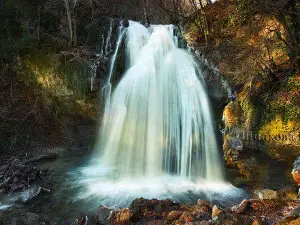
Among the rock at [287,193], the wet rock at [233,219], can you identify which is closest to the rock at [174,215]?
the wet rock at [233,219]

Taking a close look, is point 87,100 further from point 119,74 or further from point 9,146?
point 9,146

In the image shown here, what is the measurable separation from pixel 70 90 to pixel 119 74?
8.46ft

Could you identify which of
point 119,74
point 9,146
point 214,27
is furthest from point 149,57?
point 9,146

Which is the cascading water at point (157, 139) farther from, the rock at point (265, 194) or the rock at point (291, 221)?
the rock at point (291, 221)

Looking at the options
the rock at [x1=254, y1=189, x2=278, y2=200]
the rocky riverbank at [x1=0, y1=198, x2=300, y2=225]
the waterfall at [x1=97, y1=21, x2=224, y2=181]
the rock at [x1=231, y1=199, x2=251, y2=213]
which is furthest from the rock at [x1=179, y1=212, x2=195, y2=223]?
the waterfall at [x1=97, y1=21, x2=224, y2=181]

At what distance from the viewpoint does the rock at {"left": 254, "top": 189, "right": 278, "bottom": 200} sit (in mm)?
9012

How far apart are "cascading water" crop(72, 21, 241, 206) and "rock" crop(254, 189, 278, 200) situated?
711 millimetres

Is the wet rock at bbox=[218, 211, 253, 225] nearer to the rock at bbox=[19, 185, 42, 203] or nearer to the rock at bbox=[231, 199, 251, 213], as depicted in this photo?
the rock at bbox=[231, 199, 251, 213]

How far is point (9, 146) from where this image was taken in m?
13.6

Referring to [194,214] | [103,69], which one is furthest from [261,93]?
[103,69]

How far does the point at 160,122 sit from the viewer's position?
13.0 m

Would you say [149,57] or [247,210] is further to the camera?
[149,57]

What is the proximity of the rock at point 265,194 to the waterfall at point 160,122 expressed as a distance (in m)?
1.88

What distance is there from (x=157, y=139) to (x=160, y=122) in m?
0.80
